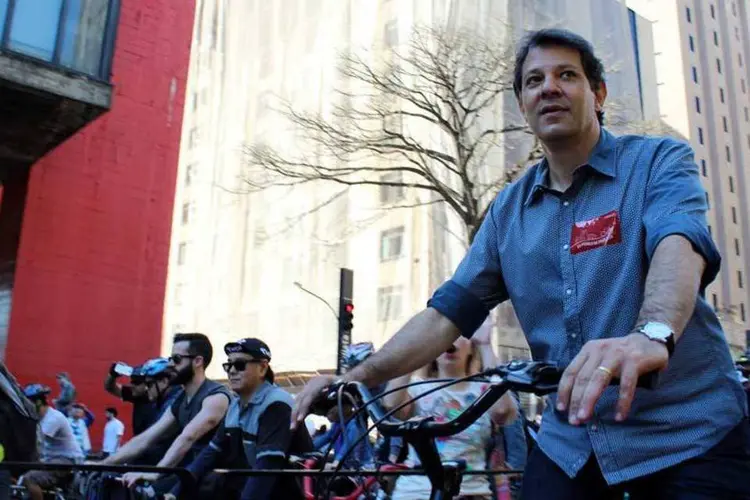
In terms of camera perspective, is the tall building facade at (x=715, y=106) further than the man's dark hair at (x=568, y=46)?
Yes

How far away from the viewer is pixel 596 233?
2029 mm

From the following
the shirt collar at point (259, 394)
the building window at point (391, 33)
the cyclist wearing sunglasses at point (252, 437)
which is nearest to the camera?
the cyclist wearing sunglasses at point (252, 437)

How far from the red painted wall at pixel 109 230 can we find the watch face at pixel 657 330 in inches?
518

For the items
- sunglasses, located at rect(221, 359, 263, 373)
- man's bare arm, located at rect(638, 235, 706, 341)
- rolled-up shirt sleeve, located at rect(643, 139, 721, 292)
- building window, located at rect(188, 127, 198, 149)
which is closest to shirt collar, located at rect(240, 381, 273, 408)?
sunglasses, located at rect(221, 359, 263, 373)

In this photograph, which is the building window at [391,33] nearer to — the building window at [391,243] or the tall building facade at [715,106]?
the building window at [391,243]

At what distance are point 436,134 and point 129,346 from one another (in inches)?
460

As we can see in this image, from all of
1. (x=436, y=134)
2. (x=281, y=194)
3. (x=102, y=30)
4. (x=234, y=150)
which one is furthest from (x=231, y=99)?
(x=102, y=30)

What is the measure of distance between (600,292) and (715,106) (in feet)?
197

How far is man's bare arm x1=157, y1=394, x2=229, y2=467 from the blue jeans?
12.3 feet

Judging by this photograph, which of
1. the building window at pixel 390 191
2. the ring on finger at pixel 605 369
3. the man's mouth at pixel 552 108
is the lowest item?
the ring on finger at pixel 605 369

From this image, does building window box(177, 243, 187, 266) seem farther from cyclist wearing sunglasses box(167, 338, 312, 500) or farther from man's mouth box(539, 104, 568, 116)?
man's mouth box(539, 104, 568, 116)

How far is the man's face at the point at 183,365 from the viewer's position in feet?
20.1

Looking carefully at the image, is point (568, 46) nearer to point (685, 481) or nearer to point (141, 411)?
point (685, 481)

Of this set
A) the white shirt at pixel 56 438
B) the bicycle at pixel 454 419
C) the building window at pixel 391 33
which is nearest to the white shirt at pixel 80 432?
the white shirt at pixel 56 438
